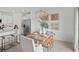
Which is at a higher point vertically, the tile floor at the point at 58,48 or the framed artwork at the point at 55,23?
the framed artwork at the point at 55,23

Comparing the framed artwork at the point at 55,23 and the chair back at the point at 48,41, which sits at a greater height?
the framed artwork at the point at 55,23

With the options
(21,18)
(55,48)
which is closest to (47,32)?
(55,48)

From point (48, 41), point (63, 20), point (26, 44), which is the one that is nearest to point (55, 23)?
point (63, 20)

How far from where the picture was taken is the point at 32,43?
1.04m

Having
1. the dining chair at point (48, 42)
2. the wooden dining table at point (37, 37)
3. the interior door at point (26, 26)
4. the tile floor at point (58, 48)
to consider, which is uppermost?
the interior door at point (26, 26)

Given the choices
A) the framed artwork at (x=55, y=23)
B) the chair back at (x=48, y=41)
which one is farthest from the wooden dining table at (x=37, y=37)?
the framed artwork at (x=55, y=23)

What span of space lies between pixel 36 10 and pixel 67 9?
10.9 inches

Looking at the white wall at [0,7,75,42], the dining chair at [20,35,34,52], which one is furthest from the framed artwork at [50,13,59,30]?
the dining chair at [20,35,34,52]

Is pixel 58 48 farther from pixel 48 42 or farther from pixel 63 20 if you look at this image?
pixel 63 20

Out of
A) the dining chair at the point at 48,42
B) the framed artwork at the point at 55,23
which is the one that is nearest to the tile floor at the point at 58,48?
the dining chair at the point at 48,42

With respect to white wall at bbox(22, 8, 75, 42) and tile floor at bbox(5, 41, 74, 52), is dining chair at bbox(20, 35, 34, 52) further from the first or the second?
white wall at bbox(22, 8, 75, 42)

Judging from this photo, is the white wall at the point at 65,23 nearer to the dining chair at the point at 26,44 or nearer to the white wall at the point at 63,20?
the white wall at the point at 63,20

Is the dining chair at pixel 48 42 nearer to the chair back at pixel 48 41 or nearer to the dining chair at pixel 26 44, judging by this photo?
the chair back at pixel 48 41
